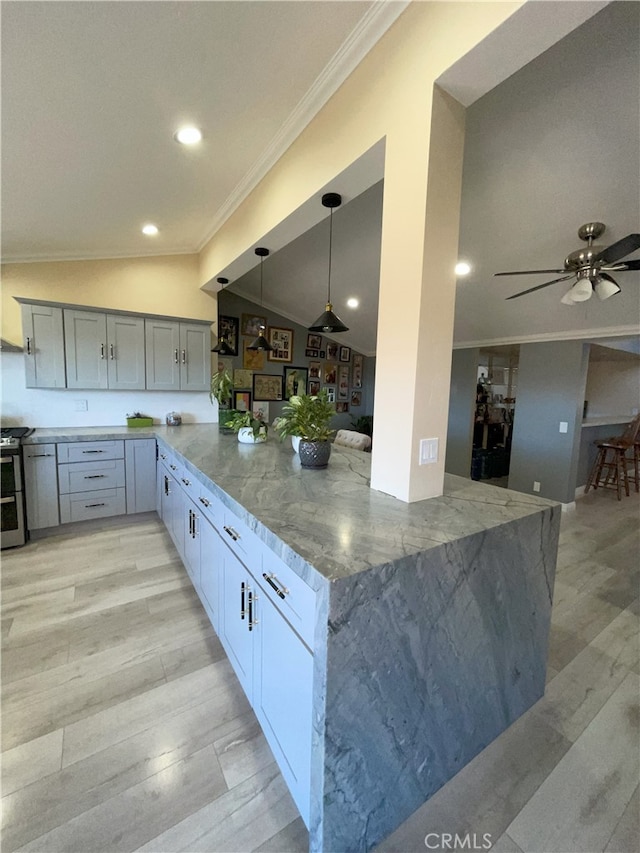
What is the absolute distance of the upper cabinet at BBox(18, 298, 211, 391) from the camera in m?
3.22

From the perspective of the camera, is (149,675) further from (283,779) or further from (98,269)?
(98,269)

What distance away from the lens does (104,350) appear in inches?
138

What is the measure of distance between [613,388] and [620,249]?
570 cm

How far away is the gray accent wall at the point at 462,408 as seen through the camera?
213 inches

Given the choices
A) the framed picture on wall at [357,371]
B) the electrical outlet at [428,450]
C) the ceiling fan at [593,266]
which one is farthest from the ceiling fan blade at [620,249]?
the framed picture on wall at [357,371]

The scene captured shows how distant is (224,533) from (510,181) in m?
3.16

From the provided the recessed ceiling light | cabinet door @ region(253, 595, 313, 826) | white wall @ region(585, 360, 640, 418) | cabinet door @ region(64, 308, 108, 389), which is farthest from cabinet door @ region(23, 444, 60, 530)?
white wall @ region(585, 360, 640, 418)

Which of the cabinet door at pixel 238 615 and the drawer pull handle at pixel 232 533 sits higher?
the drawer pull handle at pixel 232 533

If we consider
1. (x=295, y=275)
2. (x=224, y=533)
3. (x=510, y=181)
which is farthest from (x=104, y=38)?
(x=295, y=275)

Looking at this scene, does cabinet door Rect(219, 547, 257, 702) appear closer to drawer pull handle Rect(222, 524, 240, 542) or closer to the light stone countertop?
drawer pull handle Rect(222, 524, 240, 542)

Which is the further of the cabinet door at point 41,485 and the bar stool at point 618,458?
the bar stool at point 618,458

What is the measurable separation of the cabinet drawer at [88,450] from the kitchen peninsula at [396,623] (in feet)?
7.31

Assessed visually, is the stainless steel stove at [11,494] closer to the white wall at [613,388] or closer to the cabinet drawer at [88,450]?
the cabinet drawer at [88,450]

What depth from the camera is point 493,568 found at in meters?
1.28
